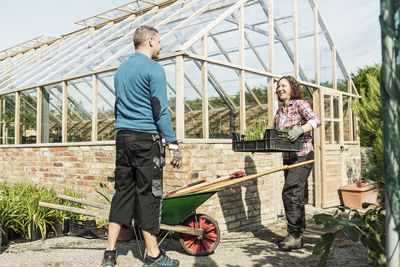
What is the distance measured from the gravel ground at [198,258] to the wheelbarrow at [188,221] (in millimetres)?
115

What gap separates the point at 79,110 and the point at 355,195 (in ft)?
16.7

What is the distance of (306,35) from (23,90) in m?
5.35

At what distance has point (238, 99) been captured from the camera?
17.8ft

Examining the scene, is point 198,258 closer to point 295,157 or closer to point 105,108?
point 295,157

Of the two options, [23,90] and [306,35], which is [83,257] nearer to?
[23,90]

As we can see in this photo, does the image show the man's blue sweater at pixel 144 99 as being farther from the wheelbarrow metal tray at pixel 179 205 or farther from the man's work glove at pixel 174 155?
the wheelbarrow metal tray at pixel 179 205

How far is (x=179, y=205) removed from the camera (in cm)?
338

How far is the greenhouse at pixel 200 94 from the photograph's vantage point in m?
4.99

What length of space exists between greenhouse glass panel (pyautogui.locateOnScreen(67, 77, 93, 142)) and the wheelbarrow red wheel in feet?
9.32

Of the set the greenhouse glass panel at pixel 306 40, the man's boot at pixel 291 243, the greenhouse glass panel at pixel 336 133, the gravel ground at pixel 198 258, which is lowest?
the gravel ground at pixel 198 258

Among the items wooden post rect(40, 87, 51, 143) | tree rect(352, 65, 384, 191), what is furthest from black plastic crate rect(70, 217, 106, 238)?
tree rect(352, 65, 384, 191)

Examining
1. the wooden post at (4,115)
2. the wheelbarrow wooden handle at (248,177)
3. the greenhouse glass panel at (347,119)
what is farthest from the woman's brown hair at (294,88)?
the wooden post at (4,115)

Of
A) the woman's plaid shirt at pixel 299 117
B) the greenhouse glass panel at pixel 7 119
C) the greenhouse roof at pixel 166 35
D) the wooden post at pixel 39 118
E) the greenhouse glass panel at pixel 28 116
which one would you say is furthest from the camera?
the greenhouse glass panel at pixel 7 119

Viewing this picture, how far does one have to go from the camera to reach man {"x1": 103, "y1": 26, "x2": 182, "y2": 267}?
304 cm
